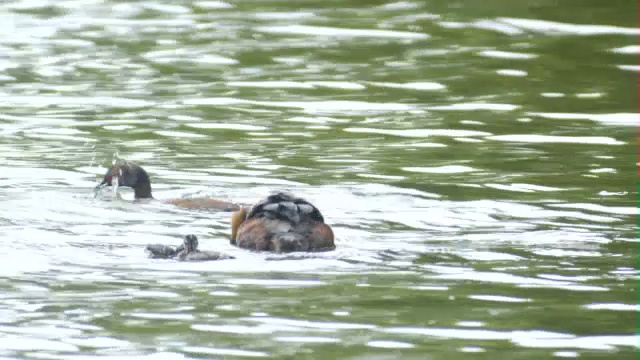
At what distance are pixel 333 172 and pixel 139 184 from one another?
2.00 metres

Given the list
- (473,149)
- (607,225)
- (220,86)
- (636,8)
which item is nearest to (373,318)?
(607,225)

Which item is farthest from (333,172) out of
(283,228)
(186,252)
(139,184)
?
(186,252)

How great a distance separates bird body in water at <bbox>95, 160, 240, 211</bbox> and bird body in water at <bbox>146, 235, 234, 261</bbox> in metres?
2.19

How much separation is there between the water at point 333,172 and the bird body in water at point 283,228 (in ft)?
0.49

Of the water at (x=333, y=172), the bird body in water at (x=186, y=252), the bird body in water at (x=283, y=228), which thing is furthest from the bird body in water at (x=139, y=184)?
the bird body in water at (x=186, y=252)

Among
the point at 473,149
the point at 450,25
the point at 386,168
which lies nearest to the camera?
the point at 386,168

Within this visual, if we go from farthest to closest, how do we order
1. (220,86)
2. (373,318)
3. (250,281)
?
(220,86)
(250,281)
(373,318)

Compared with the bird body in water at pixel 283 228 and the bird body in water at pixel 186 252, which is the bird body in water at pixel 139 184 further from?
the bird body in water at pixel 186 252

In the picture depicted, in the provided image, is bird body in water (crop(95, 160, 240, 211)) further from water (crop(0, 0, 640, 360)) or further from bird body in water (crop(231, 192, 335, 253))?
bird body in water (crop(231, 192, 335, 253))

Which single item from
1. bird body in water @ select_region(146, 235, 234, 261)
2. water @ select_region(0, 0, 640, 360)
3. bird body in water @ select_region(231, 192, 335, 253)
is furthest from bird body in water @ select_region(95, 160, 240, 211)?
bird body in water @ select_region(146, 235, 234, 261)

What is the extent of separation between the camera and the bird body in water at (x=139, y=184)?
577 inches

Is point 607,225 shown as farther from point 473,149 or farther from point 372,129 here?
point 372,129

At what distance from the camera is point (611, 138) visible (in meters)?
18.4

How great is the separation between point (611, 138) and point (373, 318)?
838 centimetres
